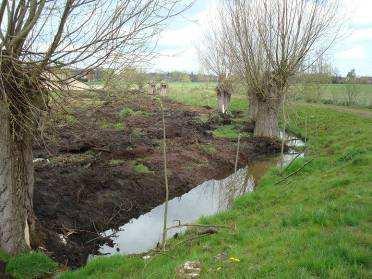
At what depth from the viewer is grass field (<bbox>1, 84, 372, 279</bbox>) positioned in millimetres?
5965

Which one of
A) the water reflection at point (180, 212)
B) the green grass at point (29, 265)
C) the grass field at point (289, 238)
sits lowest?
the water reflection at point (180, 212)

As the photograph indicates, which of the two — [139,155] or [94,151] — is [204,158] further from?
[94,151]

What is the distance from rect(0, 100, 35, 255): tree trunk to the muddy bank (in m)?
0.55

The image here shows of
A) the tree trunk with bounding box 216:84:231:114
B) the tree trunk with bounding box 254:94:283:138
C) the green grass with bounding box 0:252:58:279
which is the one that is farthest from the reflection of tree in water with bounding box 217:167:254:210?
the tree trunk with bounding box 216:84:231:114

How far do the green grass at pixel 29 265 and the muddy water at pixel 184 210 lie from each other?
2.17 metres

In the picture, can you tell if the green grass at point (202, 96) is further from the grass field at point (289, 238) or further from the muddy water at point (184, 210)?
the grass field at point (289, 238)

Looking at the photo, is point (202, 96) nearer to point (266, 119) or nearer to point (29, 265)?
point (266, 119)

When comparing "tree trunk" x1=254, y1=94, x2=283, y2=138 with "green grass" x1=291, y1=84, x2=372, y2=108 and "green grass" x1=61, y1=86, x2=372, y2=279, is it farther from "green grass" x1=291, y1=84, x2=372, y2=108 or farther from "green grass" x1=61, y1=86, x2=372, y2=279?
"green grass" x1=291, y1=84, x2=372, y2=108

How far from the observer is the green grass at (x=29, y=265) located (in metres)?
7.15

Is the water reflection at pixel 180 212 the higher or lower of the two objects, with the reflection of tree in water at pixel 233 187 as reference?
lower

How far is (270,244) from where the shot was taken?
23.6 ft

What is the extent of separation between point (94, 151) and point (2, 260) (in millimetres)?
9074

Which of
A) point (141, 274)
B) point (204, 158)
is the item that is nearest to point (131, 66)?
point (141, 274)

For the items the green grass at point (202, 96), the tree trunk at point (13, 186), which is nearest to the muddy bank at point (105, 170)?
the tree trunk at point (13, 186)
